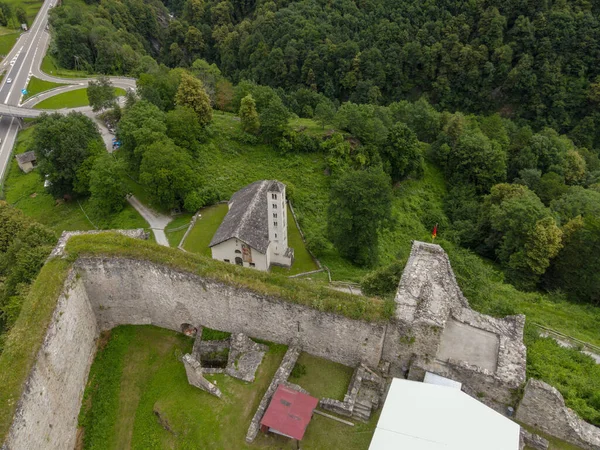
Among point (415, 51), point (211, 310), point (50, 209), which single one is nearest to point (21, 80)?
point (50, 209)

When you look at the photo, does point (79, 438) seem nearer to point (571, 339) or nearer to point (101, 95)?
point (571, 339)

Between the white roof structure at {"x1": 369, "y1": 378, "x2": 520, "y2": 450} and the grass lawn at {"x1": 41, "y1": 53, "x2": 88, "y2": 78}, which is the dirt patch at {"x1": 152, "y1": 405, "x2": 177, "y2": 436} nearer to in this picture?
the white roof structure at {"x1": 369, "y1": 378, "x2": 520, "y2": 450}

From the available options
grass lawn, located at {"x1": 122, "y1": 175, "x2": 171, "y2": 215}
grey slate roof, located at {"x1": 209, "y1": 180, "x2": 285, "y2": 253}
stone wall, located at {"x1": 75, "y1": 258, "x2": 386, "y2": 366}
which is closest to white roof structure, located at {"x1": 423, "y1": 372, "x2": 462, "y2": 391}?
stone wall, located at {"x1": 75, "y1": 258, "x2": 386, "y2": 366}

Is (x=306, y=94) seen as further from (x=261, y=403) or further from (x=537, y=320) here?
(x=261, y=403)

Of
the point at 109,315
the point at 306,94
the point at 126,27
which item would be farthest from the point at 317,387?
the point at 126,27

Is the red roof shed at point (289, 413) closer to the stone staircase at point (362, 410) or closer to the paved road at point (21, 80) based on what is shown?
the stone staircase at point (362, 410)
